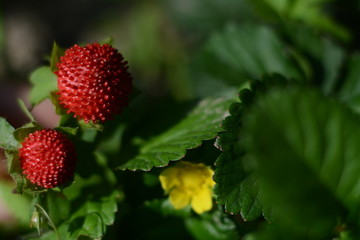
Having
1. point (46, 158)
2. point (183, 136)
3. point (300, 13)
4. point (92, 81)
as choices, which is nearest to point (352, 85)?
point (300, 13)

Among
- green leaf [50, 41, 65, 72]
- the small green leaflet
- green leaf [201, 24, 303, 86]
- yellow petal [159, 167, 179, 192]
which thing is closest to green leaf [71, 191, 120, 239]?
the small green leaflet

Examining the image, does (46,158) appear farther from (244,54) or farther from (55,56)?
(244,54)

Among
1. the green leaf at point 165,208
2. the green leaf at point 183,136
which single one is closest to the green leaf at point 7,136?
the green leaf at point 183,136

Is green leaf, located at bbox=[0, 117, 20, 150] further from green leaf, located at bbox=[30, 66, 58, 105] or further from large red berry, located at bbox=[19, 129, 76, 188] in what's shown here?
green leaf, located at bbox=[30, 66, 58, 105]

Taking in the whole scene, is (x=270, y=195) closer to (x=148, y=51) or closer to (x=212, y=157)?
(x=212, y=157)

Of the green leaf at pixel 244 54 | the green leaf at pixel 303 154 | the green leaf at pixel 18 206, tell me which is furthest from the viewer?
the green leaf at pixel 244 54

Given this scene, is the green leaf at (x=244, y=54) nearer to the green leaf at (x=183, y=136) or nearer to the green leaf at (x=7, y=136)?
the green leaf at (x=183, y=136)
